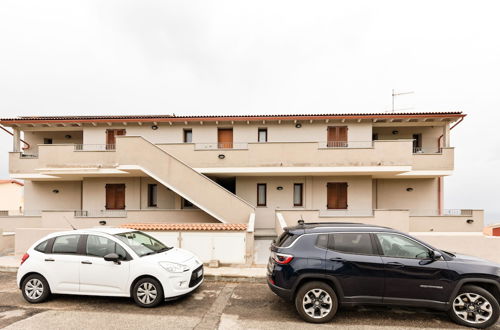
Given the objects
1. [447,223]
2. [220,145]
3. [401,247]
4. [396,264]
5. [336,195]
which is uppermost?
[220,145]

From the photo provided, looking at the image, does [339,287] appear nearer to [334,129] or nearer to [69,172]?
[334,129]

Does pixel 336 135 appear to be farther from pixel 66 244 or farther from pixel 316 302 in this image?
pixel 66 244

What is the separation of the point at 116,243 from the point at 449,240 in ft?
36.8

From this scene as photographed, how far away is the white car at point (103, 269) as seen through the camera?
202 inches

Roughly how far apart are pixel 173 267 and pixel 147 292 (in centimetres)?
73

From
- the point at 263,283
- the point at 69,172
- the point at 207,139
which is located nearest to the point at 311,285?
the point at 263,283

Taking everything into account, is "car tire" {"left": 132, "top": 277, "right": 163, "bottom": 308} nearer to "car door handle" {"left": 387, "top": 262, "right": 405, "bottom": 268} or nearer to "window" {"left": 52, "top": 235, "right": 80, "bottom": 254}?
"window" {"left": 52, "top": 235, "right": 80, "bottom": 254}

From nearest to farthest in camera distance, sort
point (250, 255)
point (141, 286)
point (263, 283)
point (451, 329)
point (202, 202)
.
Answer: point (451, 329) → point (141, 286) → point (263, 283) → point (250, 255) → point (202, 202)

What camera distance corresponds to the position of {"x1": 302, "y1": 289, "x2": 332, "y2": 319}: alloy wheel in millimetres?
4535

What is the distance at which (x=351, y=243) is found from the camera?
480 cm

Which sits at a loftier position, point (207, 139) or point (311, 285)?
point (207, 139)

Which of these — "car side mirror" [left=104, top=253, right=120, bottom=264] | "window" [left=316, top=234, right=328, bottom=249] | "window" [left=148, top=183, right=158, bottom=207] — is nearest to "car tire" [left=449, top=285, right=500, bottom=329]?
"window" [left=316, top=234, right=328, bottom=249]

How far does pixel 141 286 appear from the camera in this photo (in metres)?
5.15

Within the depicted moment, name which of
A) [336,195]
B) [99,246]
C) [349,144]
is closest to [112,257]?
[99,246]
